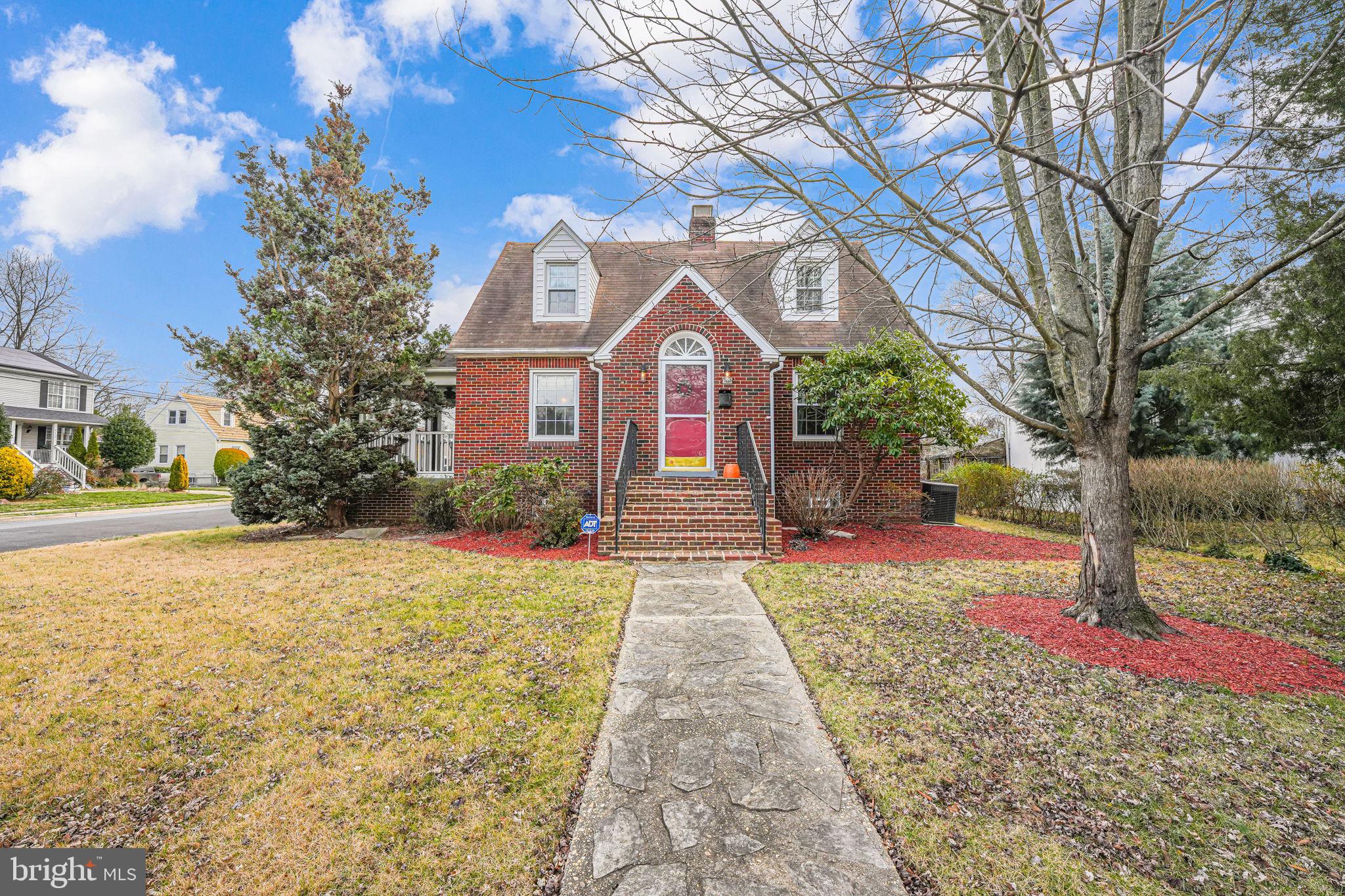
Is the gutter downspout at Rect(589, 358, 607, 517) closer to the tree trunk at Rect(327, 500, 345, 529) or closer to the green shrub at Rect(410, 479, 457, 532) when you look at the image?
the green shrub at Rect(410, 479, 457, 532)

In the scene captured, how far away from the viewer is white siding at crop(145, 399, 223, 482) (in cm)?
3509

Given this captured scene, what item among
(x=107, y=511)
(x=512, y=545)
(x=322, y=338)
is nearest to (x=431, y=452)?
(x=322, y=338)

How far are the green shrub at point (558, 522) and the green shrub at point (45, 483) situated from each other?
21.5 metres

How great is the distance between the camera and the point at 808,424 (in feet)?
38.7

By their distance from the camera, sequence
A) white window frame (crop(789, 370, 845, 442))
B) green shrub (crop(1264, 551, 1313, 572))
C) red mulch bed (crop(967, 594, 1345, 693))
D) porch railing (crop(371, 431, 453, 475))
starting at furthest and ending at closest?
porch railing (crop(371, 431, 453, 475)) < white window frame (crop(789, 370, 845, 442)) < green shrub (crop(1264, 551, 1313, 572)) < red mulch bed (crop(967, 594, 1345, 693))

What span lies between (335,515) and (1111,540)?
13135 mm

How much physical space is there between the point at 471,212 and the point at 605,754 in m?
12.3

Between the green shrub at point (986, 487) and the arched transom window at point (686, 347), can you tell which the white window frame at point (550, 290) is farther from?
the green shrub at point (986, 487)

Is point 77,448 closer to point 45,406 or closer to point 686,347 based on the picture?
point 45,406

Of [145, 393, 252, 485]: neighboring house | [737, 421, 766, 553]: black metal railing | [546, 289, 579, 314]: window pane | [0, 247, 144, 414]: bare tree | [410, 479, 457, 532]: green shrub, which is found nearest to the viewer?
[737, 421, 766, 553]: black metal railing

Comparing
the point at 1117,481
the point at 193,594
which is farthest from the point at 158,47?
the point at 1117,481

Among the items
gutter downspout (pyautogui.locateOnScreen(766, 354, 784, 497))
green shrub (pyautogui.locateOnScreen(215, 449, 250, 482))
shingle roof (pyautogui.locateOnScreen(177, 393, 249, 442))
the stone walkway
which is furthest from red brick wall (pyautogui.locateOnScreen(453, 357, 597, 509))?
shingle roof (pyautogui.locateOnScreen(177, 393, 249, 442))

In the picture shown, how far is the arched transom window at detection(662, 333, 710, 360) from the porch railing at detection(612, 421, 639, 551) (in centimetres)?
166

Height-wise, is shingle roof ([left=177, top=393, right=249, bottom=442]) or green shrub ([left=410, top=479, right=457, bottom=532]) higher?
shingle roof ([left=177, top=393, right=249, bottom=442])
